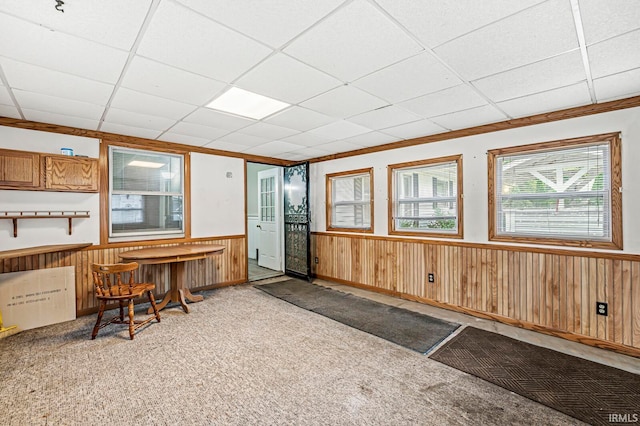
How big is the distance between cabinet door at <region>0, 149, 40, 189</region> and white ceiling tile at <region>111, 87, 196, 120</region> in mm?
1374

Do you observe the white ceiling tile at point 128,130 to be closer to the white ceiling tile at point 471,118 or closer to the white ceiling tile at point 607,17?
the white ceiling tile at point 471,118

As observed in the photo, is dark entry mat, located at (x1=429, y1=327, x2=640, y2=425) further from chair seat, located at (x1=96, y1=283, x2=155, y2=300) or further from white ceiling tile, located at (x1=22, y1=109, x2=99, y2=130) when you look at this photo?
white ceiling tile, located at (x1=22, y1=109, x2=99, y2=130)

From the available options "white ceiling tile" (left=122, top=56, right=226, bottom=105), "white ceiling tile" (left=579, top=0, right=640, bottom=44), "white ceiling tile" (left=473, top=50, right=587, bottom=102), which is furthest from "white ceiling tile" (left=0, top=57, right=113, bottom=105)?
"white ceiling tile" (left=579, top=0, right=640, bottom=44)

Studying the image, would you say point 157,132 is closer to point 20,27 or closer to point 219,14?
point 20,27

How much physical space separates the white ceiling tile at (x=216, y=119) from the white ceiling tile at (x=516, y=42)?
2315 mm

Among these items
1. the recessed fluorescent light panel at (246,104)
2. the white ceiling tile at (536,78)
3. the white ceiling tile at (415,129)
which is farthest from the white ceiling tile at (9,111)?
the white ceiling tile at (536,78)

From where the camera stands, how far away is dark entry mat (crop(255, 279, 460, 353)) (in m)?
3.16

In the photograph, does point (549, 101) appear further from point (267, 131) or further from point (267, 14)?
point (267, 131)

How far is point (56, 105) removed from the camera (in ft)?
9.83

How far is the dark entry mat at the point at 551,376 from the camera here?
80.5 inches

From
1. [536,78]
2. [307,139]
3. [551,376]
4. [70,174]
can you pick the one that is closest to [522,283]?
[551,376]

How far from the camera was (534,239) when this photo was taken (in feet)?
11.2

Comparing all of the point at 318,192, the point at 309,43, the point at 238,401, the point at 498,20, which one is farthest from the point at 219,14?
the point at 318,192

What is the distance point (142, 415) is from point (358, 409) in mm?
1461
